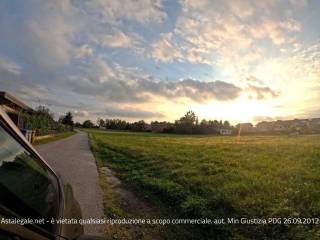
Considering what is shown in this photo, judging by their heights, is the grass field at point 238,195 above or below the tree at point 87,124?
below

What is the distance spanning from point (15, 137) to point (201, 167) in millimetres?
9743

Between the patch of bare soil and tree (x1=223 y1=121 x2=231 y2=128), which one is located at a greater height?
tree (x1=223 y1=121 x2=231 y2=128)

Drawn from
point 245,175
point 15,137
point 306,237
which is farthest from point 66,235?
point 245,175

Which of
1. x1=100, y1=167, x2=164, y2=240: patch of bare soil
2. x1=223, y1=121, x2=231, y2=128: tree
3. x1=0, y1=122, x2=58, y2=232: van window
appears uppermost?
x1=223, y1=121, x2=231, y2=128: tree

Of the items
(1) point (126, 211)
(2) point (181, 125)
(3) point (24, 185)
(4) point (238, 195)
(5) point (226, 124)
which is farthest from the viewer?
(5) point (226, 124)

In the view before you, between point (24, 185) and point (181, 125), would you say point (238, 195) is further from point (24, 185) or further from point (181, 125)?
point (181, 125)

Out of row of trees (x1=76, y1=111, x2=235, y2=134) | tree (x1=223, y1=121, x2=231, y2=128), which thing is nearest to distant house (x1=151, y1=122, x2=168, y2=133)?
row of trees (x1=76, y1=111, x2=235, y2=134)

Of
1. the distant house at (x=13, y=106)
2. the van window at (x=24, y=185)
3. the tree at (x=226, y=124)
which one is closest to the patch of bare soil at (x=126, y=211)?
the van window at (x=24, y=185)

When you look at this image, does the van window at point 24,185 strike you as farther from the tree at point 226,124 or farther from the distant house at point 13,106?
the tree at point 226,124

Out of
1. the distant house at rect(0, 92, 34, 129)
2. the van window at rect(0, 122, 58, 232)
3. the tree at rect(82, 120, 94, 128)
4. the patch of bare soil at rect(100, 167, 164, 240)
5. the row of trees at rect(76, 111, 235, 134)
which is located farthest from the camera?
the tree at rect(82, 120, 94, 128)

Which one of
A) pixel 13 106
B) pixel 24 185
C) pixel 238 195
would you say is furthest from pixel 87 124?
pixel 24 185

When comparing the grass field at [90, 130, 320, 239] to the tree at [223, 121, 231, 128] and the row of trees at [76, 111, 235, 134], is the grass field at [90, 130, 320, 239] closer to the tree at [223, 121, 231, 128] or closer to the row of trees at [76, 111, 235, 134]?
the row of trees at [76, 111, 235, 134]

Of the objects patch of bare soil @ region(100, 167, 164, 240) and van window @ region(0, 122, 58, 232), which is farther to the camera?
patch of bare soil @ region(100, 167, 164, 240)

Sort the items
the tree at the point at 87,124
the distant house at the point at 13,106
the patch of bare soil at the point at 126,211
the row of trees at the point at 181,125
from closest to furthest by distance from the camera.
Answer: the patch of bare soil at the point at 126,211, the distant house at the point at 13,106, the row of trees at the point at 181,125, the tree at the point at 87,124
